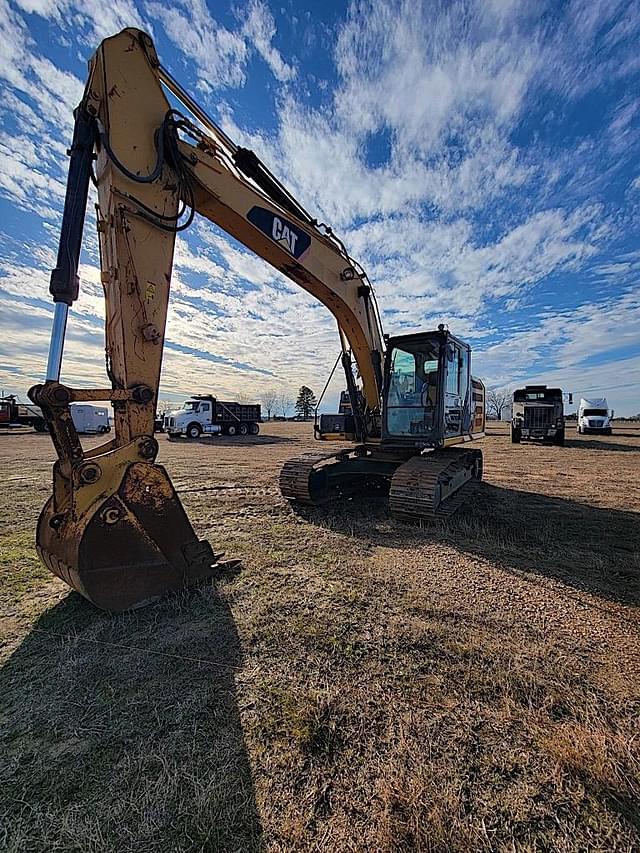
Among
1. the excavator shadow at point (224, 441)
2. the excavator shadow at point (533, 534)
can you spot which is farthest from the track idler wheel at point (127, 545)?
the excavator shadow at point (224, 441)

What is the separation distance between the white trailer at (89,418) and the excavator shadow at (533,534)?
99.5ft

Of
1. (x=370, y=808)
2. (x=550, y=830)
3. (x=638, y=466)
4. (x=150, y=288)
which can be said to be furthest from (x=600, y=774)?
(x=638, y=466)

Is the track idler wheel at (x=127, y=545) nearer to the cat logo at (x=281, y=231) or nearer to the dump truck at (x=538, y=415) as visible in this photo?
the cat logo at (x=281, y=231)

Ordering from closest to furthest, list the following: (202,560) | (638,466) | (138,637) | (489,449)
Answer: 1. (138,637)
2. (202,560)
3. (638,466)
4. (489,449)

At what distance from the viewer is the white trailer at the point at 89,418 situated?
3120cm

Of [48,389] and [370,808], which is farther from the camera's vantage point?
[48,389]

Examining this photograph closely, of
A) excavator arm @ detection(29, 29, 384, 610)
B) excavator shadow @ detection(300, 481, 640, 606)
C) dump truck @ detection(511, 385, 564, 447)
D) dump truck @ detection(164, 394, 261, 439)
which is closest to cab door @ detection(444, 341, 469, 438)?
excavator shadow @ detection(300, 481, 640, 606)

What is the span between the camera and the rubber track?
5699 millimetres

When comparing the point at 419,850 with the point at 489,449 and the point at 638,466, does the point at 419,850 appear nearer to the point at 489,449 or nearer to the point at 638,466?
the point at 638,466

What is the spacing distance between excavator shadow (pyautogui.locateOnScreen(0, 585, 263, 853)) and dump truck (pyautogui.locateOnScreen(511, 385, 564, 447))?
68.2 feet

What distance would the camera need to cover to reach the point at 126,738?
82.3 inches

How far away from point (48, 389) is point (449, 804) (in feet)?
11.6

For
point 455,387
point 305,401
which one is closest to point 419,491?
point 455,387

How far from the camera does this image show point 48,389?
3.12 metres
